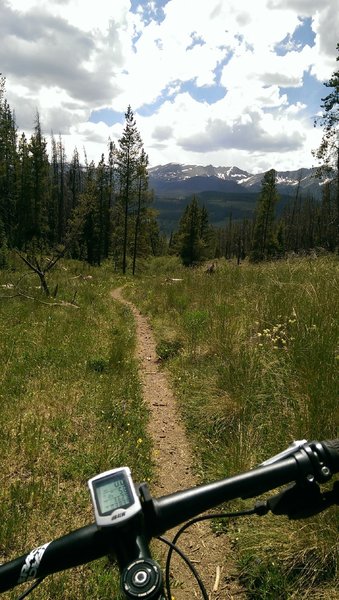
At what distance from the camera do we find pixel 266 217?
189 ft

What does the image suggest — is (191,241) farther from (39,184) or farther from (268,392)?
(268,392)

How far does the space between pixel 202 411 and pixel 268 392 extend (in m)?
1.06

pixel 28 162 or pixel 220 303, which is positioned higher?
pixel 28 162

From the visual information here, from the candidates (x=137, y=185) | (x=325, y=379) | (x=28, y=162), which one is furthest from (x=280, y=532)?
(x=28, y=162)

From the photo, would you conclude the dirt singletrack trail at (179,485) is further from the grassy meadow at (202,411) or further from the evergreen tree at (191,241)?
the evergreen tree at (191,241)

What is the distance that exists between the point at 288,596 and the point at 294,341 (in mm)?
3342

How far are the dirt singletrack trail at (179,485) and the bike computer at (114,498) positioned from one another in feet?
9.00

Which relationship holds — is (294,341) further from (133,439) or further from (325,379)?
(133,439)

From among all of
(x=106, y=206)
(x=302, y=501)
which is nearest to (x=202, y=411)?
(x=302, y=501)

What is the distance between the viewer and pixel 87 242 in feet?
171

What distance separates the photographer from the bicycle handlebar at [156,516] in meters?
1.14

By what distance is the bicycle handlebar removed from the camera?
1141 mm

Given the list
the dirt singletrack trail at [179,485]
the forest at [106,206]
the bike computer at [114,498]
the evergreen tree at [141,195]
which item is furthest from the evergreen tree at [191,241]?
the bike computer at [114,498]

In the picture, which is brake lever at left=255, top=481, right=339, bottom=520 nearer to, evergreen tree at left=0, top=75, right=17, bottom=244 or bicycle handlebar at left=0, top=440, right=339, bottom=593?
bicycle handlebar at left=0, top=440, right=339, bottom=593
